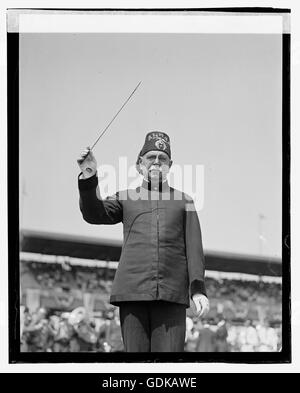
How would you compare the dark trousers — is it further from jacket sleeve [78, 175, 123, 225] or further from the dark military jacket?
jacket sleeve [78, 175, 123, 225]

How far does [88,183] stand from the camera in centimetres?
1027

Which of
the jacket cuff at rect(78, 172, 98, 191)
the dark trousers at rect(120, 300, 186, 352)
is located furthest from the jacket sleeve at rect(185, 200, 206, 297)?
the jacket cuff at rect(78, 172, 98, 191)

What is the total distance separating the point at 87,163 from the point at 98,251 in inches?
21.8

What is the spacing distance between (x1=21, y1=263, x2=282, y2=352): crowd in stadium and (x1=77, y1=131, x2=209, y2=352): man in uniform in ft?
0.49

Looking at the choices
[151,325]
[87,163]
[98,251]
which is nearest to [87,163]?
[87,163]

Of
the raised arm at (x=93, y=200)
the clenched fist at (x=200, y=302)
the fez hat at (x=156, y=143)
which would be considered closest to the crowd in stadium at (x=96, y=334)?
the clenched fist at (x=200, y=302)

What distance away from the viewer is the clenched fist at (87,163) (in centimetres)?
1027

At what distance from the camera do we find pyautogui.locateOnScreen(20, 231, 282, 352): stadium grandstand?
1053cm

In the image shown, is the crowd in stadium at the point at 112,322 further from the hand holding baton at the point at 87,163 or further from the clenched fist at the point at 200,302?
the hand holding baton at the point at 87,163

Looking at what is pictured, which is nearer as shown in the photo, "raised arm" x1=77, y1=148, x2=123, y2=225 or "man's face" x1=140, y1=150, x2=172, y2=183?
"raised arm" x1=77, y1=148, x2=123, y2=225
